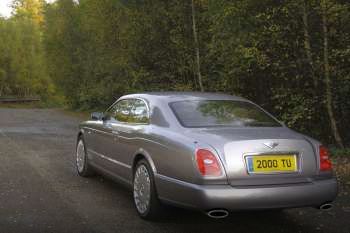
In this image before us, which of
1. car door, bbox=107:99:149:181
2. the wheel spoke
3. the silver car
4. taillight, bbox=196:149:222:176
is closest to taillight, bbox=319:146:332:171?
the silver car

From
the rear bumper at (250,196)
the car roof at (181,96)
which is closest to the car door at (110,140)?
the car roof at (181,96)

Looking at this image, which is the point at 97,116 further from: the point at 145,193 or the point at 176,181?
the point at 176,181

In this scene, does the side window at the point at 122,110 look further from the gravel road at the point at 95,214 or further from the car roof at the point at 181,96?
the gravel road at the point at 95,214

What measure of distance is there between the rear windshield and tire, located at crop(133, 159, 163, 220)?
0.70 meters

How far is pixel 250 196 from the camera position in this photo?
16.1 ft

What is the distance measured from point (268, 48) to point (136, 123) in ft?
18.8

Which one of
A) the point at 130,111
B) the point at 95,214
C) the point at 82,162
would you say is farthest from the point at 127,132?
the point at 82,162

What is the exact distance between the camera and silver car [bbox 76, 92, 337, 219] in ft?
16.3

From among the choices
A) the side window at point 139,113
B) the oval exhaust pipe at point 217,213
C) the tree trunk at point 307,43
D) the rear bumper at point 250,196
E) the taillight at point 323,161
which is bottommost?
the oval exhaust pipe at point 217,213

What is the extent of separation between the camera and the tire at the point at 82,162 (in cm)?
852

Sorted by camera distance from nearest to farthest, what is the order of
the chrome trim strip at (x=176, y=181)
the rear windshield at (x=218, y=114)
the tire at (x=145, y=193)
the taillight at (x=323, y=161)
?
the chrome trim strip at (x=176, y=181)
the taillight at (x=323, y=161)
the tire at (x=145, y=193)
the rear windshield at (x=218, y=114)

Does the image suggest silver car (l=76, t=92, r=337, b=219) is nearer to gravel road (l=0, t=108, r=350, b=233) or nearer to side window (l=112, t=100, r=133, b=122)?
gravel road (l=0, t=108, r=350, b=233)

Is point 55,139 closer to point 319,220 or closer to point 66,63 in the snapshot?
point 319,220

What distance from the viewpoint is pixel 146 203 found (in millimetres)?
5824
